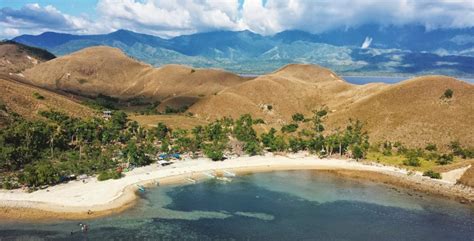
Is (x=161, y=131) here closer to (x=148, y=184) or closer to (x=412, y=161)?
(x=148, y=184)

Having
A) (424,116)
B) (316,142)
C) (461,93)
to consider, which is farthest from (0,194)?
(461,93)

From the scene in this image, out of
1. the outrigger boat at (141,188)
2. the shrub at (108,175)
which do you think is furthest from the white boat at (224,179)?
the shrub at (108,175)

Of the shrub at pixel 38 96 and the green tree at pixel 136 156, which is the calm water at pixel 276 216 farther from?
the shrub at pixel 38 96

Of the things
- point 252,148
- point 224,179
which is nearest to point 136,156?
point 224,179

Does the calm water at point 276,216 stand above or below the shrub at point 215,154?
below

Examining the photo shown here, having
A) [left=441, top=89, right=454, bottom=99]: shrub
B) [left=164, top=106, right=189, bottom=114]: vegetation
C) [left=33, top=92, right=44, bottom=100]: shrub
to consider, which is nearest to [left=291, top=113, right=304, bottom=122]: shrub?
[left=164, top=106, right=189, bottom=114]: vegetation

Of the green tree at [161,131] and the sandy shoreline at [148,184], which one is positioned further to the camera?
the green tree at [161,131]
